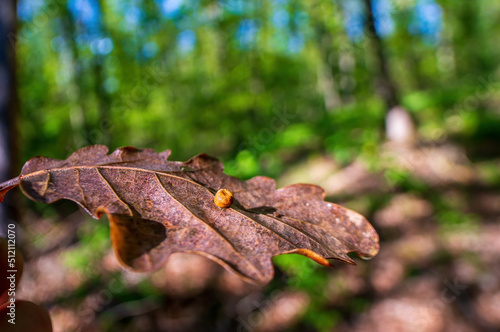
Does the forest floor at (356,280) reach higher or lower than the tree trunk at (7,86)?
lower

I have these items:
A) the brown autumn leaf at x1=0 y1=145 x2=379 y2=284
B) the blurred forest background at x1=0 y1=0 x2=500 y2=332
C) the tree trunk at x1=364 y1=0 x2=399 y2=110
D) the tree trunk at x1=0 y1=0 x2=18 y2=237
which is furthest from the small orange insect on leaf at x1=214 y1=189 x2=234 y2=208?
the tree trunk at x1=364 y1=0 x2=399 y2=110

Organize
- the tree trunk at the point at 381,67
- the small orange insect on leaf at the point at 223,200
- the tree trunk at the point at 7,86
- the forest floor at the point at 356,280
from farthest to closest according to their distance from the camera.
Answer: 1. the tree trunk at the point at 381,67
2. the forest floor at the point at 356,280
3. the tree trunk at the point at 7,86
4. the small orange insect on leaf at the point at 223,200

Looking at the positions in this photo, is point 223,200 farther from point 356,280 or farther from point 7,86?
point 356,280

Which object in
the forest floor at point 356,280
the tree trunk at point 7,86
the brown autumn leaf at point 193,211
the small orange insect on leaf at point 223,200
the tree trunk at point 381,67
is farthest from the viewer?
the tree trunk at point 381,67

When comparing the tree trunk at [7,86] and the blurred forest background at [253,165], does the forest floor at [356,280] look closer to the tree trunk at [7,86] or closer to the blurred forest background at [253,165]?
the blurred forest background at [253,165]

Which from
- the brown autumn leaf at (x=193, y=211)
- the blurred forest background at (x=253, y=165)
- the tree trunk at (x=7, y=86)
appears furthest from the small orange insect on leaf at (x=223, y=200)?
the tree trunk at (x=7, y=86)

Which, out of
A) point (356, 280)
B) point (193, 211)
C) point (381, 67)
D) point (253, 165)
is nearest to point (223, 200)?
point (193, 211)

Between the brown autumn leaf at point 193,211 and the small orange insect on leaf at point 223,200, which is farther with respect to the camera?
the small orange insect on leaf at point 223,200

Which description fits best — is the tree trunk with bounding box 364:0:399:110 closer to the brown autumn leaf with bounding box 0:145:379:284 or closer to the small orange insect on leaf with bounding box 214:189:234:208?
the brown autumn leaf with bounding box 0:145:379:284
